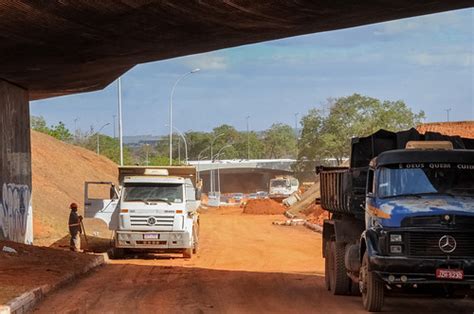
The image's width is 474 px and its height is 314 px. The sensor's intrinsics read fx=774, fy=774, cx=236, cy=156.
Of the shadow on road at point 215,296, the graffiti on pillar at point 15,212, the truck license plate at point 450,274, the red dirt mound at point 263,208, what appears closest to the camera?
the truck license plate at point 450,274

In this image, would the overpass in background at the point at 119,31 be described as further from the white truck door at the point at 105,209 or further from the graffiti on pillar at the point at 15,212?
the white truck door at the point at 105,209

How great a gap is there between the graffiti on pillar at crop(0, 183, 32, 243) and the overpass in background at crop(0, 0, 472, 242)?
0.04 meters

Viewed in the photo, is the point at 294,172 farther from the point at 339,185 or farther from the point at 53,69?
the point at 339,185

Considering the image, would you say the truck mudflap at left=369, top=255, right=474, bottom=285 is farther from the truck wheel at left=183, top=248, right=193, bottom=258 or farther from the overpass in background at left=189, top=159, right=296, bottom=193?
the overpass in background at left=189, top=159, right=296, bottom=193

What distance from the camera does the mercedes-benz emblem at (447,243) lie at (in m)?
12.0

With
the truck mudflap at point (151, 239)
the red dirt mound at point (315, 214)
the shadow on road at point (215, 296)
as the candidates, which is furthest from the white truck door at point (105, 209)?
the red dirt mound at point (315, 214)

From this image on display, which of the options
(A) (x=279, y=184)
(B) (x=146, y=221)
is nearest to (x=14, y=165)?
(B) (x=146, y=221)

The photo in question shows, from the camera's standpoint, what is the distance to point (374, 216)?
1302 centimetres

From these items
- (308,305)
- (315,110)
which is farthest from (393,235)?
(315,110)

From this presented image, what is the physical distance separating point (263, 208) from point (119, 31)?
49.5 metres

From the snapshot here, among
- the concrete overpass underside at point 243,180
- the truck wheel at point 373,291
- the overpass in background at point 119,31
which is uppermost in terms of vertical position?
the overpass in background at point 119,31

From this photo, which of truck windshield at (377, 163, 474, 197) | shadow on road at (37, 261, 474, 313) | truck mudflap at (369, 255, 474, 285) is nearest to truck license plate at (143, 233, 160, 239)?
shadow on road at (37, 261, 474, 313)

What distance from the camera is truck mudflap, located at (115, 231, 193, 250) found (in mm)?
26297

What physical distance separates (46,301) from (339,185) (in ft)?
21.2
